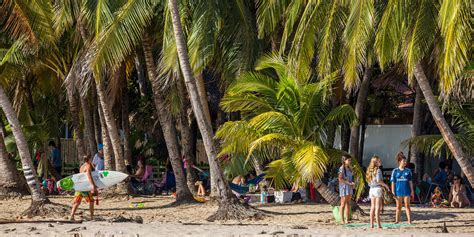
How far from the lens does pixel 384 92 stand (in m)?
26.6

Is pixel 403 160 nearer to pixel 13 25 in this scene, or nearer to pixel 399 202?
pixel 399 202

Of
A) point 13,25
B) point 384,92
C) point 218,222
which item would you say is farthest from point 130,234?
point 384,92

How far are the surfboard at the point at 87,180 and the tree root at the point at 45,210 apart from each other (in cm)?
45

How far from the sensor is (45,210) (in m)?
20.0

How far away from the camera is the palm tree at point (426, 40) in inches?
565

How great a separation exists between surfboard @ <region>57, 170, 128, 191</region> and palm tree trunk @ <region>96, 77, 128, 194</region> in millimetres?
1786

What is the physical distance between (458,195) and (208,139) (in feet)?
18.6

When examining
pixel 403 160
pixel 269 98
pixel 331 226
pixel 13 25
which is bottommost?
pixel 331 226

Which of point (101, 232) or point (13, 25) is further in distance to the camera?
point (13, 25)

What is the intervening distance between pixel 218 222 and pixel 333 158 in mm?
2473

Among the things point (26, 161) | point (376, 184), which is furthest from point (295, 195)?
point (26, 161)

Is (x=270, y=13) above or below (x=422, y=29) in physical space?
above

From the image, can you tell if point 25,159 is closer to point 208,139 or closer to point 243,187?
point 208,139

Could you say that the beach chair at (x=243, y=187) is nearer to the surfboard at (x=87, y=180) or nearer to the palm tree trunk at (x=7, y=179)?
the surfboard at (x=87, y=180)
